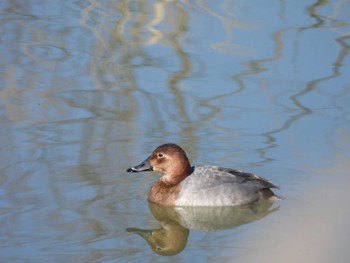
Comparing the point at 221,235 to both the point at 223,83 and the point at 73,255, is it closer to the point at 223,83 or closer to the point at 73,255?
the point at 73,255

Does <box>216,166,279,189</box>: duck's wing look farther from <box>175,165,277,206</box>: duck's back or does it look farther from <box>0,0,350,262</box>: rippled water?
<box>0,0,350,262</box>: rippled water

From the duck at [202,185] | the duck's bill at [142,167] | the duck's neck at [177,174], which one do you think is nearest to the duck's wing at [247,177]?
the duck at [202,185]

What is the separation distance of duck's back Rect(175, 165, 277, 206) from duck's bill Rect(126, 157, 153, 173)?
0.39 metres

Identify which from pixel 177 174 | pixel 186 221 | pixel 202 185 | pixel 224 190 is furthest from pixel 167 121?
pixel 186 221

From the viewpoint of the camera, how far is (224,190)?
340 inches

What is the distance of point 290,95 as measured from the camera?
35.3 feet

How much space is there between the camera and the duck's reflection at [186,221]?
7.81 m

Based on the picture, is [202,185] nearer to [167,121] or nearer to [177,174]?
[177,174]

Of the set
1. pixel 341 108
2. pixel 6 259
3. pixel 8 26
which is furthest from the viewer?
pixel 8 26

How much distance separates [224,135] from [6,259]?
125 inches

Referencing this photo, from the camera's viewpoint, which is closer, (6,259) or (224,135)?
(6,259)

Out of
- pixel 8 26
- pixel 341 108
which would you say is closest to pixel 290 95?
pixel 341 108

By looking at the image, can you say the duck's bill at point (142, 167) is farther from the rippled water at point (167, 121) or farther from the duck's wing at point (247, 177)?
the duck's wing at point (247, 177)

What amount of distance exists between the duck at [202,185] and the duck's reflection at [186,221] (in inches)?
2.5
